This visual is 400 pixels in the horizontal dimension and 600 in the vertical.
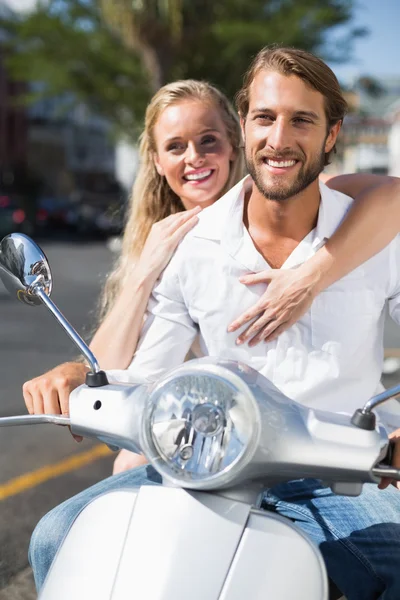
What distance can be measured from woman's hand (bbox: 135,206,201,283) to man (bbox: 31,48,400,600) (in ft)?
0.30

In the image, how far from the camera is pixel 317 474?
138cm

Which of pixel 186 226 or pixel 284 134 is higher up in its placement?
pixel 284 134

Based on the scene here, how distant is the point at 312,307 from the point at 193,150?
870mm

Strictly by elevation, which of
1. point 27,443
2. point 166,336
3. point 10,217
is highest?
point 166,336

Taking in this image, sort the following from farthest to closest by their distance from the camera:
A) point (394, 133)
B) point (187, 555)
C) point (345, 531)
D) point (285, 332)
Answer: point (394, 133), point (285, 332), point (345, 531), point (187, 555)

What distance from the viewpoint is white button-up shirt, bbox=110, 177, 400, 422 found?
1945mm

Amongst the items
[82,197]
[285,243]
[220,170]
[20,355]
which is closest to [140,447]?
[285,243]

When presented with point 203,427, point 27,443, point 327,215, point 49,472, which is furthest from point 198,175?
point 27,443

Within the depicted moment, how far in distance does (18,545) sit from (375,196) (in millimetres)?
1993

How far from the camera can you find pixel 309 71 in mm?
1830

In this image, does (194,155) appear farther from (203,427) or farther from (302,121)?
(203,427)

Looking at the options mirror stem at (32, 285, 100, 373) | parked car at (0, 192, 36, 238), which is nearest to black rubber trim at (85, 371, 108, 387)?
mirror stem at (32, 285, 100, 373)

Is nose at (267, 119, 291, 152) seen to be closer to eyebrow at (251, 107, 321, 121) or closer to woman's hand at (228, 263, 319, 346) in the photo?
eyebrow at (251, 107, 321, 121)

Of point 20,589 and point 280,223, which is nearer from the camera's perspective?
point 280,223
